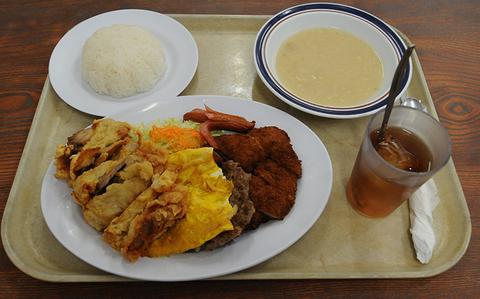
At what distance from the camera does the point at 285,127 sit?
6.30ft

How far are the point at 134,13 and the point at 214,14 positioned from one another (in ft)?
1.80

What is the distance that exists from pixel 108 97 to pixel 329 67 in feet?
4.39

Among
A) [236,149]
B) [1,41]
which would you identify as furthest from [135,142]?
[1,41]

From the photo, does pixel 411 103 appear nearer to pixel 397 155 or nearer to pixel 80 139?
pixel 397 155

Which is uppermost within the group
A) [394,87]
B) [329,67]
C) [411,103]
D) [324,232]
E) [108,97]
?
[394,87]

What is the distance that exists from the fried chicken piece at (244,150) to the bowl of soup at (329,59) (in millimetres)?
385

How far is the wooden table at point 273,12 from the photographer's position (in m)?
1.57

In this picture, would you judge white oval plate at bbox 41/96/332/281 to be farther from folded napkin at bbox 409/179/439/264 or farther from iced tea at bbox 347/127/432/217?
folded napkin at bbox 409/179/439/264

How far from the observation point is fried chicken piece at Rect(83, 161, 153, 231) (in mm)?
1495

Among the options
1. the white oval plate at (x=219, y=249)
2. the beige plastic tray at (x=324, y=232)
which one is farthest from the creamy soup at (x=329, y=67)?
the white oval plate at (x=219, y=249)

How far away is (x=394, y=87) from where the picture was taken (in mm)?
1383

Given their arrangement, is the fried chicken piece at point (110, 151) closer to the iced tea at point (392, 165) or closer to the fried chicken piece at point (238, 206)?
the fried chicken piece at point (238, 206)

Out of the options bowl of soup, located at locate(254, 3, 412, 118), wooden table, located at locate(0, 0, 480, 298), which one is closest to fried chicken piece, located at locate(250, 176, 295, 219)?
wooden table, located at locate(0, 0, 480, 298)

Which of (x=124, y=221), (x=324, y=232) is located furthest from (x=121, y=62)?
(x=324, y=232)
